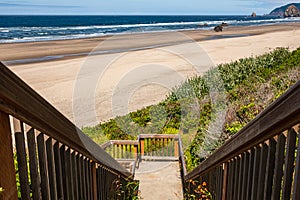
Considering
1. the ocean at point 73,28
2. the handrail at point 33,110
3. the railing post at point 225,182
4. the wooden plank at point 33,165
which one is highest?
the ocean at point 73,28

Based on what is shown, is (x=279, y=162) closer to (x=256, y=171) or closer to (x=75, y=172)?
(x=256, y=171)

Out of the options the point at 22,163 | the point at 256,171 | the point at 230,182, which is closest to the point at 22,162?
the point at 22,163

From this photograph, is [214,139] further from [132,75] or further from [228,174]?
[132,75]

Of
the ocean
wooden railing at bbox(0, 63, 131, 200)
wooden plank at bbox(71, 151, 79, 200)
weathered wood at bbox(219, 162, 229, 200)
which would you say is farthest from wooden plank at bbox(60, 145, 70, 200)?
the ocean

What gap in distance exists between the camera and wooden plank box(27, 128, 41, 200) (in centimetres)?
168

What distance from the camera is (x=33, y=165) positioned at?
170 centimetres

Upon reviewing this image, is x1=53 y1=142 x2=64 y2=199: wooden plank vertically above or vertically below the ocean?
below

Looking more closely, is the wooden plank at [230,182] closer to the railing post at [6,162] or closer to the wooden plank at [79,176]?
the wooden plank at [79,176]

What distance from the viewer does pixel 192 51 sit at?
31.2 meters

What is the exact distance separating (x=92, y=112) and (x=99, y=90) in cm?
399

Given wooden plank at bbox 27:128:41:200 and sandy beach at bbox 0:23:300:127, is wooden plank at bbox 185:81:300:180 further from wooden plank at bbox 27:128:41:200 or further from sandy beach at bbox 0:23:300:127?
sandy beach at bbox 0:23:300:127

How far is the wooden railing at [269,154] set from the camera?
145 centimetres

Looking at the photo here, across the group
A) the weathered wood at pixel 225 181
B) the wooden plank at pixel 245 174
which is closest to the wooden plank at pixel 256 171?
the wooden plank at pixel 245 174

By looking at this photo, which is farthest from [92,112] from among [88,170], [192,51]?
[192,51]
